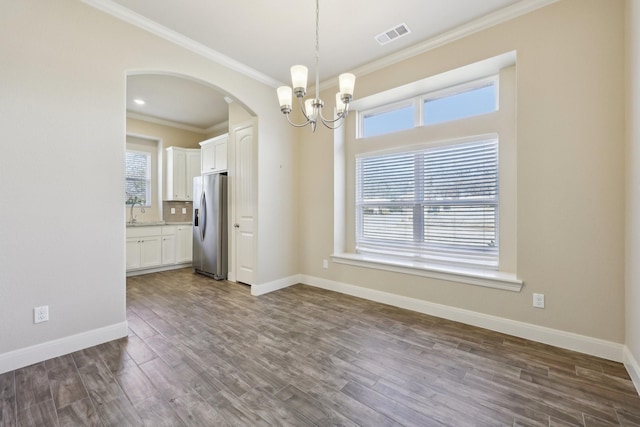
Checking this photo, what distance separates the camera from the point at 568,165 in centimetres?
236

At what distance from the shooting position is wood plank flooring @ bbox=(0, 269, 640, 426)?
5.23ft

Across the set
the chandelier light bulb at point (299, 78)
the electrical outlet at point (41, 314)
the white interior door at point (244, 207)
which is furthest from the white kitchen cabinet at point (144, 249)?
the chandelier light bulb at point (299, 78)

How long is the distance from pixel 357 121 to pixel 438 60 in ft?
4.42

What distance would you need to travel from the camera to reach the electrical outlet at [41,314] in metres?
2.17

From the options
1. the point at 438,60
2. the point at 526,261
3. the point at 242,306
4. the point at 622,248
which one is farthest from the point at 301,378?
the point at 438,60

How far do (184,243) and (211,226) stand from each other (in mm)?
1273

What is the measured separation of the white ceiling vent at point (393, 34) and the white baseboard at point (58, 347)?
157 inches

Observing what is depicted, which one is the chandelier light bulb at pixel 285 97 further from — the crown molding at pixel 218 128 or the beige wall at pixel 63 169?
the crown molding at pixel 218 128

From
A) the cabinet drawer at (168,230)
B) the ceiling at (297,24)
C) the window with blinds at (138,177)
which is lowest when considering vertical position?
the cabinet drawer at (168,230)

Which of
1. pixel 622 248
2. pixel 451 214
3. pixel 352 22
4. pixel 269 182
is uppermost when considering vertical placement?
pixel 352 22

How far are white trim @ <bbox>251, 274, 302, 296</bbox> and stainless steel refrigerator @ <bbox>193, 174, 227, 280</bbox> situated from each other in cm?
115

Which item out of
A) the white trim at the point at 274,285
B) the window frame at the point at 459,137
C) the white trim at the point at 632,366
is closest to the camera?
the white trim at the point at 632,366

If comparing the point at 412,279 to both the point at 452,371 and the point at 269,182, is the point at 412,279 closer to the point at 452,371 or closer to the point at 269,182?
the point at 452,371

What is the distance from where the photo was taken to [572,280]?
2340 millimetres
